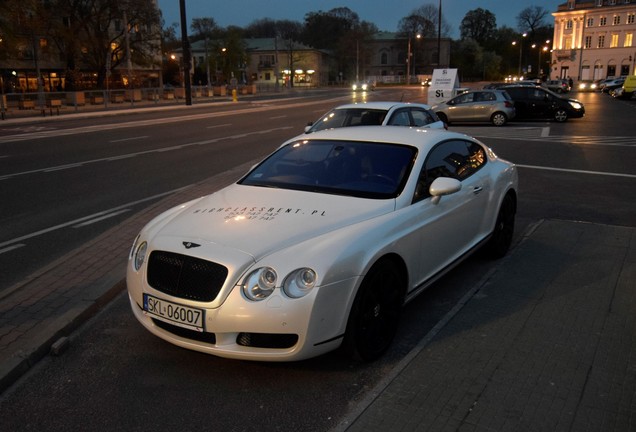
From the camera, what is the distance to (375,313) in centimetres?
392

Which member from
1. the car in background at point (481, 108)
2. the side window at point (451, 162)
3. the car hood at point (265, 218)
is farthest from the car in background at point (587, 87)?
the car hood at point (265, 218)

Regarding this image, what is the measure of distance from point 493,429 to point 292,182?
255 cm

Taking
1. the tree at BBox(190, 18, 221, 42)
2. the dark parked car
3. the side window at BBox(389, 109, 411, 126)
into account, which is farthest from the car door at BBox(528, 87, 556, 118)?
the tree at BBox(190, 18, 221, 42)

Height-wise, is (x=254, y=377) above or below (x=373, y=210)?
below

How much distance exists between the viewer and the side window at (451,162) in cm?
465

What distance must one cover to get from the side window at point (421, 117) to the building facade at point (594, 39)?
108 metres

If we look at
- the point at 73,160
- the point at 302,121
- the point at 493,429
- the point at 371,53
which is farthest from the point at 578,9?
the point at 493,429

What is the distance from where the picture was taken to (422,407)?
10.7 feet

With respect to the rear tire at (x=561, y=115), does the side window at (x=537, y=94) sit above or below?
above

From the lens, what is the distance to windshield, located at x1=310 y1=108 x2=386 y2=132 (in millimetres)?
12102

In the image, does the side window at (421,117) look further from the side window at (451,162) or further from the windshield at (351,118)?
the side window at (451,162)

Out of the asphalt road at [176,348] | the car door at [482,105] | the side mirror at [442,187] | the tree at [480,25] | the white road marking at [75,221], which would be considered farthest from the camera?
the tree at [480,25]

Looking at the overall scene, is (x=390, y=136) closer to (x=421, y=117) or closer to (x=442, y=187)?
(x=442, y=187)

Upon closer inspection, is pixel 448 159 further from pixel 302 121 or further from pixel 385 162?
pixel 302 121
